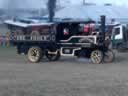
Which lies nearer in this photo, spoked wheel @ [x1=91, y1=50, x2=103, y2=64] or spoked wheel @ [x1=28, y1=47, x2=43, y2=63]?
spoked wheel @ [x1=91, y1=50, x2=103, y2=64]

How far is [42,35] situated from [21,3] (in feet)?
222

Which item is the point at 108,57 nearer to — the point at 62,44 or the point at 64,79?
the point at 62,44

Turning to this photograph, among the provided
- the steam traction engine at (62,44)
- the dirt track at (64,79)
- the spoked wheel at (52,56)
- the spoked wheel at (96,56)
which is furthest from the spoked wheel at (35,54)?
the spoked wheel at (96,56)

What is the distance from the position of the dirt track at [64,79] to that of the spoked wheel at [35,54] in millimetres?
704

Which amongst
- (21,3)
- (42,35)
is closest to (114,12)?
(21,3)

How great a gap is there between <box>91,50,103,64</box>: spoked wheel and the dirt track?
0.29 metres

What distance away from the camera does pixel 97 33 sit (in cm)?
2294

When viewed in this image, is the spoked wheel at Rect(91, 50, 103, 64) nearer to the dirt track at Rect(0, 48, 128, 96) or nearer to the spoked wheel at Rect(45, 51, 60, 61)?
the dirt track at Rect(0, 48, 128, 96)

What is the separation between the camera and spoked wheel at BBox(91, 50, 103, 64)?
72.6ft

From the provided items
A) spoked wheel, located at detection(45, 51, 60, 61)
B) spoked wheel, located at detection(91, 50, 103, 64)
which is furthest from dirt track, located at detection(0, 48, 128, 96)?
spoked wheel, located at detection(45, 51, 60, 61)

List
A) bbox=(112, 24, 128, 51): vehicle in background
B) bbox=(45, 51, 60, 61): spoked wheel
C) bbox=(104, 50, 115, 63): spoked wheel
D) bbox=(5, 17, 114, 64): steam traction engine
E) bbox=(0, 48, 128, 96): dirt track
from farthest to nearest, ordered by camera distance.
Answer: bbox=(112, 24, 128, 51): vehicle in background
bbox=(45, 51, 60, 61): spoked wheel
bbox=(104, 50, 115, 63): spoked wheel
bbox=(5, 17, 114, 64): steam traction engine
bbox=(0, 48, 128, 96): dirt track

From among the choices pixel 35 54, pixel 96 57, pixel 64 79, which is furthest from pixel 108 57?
pixel 64 79

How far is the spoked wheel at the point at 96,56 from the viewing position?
72.6ft

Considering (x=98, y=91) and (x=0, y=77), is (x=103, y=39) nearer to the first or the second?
(x=0, y=77)
